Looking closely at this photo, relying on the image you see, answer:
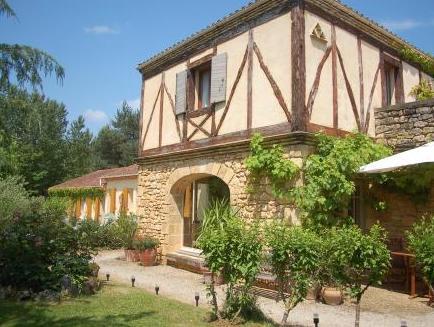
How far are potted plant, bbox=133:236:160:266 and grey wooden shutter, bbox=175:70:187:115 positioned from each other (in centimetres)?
336

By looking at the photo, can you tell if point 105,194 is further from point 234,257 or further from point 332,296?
point 234,257

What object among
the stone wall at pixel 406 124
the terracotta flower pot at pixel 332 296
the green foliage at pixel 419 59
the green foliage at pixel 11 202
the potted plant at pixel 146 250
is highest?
the green foliage at pixel 419 59

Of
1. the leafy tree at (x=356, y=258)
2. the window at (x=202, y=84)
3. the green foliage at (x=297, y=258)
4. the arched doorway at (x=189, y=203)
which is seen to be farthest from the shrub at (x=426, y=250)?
the window at (x=202, y=84)

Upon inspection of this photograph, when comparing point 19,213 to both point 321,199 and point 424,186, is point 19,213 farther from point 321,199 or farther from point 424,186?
point 424,186

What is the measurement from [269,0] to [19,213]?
6121mm

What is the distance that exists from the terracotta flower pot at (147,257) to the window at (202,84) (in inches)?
149

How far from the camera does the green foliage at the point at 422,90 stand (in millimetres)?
9630

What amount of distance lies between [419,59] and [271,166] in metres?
5.25

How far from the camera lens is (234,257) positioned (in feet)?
16.6

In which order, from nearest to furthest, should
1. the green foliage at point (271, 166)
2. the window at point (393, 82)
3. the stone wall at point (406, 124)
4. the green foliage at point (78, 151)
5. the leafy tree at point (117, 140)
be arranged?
1. the green foliage at point (271, 166)
2. the stone wall at point (406, 124)
3. the window at point (393, 82)
4. the green foliage at point (78, 151)
5. the leafy tree at point (117, 140)

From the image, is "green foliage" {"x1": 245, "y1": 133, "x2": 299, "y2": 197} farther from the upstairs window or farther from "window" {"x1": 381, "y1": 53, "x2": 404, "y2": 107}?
"window" {"x1": 381, "y1": 53, "x2": 404, "y2": 107}

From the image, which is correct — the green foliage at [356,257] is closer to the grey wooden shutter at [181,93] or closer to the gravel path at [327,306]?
the gravel path at [327,306]

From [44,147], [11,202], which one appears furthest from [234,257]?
[44,147]

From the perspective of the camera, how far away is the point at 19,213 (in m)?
7.17
